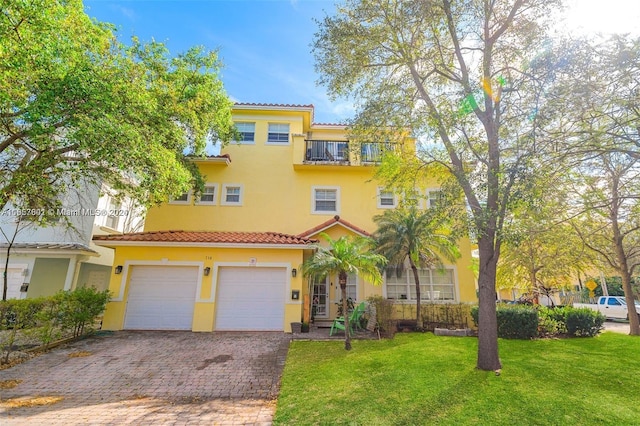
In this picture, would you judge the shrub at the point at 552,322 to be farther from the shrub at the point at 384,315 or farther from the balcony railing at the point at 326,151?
the balcony railing at the point at 326,151

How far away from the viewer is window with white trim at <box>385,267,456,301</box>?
13.7 meters

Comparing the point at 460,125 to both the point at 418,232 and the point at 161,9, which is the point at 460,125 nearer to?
the point at 418,232

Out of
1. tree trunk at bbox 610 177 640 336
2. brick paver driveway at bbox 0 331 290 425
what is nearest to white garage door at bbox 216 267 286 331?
brick paver driveway at bbox 0 331 290 425

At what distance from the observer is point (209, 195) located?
49.9ft

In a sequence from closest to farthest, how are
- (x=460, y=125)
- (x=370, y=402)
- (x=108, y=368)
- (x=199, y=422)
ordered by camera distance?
1. (x=199, y=422)
2. (x=370, y=402)
3. (x=108, y=368)
4. (x=460, y=125)

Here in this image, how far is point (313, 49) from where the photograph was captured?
1045cm

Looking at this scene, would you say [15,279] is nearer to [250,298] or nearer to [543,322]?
[250,298]

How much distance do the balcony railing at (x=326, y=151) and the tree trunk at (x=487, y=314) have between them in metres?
9.61

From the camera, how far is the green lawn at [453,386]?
4852 millimetres

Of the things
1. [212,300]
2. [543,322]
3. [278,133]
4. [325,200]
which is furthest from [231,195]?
[543,322]

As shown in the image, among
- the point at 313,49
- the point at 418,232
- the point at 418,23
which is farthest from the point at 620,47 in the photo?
the point at 313,49

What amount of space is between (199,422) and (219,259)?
300 inches

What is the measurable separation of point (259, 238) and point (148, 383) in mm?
6811

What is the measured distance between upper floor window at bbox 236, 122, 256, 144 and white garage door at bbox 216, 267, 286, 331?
7907 mm
